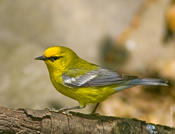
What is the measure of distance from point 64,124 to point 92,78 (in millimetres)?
808

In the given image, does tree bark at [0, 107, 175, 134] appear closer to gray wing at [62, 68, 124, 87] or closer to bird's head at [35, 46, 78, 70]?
gray wing at [62, 68, 124, 87]

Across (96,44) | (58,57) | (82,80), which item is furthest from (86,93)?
(96,44)

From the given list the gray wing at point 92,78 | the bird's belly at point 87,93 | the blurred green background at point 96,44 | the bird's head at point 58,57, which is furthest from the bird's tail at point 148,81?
the blurred green background at point 96,44

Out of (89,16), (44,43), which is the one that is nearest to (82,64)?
(44,43)

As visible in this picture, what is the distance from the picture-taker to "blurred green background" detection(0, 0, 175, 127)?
7410mm

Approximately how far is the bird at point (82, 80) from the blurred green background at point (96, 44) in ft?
7.18

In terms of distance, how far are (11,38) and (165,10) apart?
133 inches

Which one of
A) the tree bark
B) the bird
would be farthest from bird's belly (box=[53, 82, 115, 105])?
the tree bark

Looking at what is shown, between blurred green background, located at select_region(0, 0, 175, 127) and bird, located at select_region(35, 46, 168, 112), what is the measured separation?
7.18ft

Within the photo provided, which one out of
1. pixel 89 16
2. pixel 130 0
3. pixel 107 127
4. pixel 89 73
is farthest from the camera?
pixel 130 0

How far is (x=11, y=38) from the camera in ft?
26.1

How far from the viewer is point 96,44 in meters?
8.41

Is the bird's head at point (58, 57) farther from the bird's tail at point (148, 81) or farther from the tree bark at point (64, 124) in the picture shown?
the bird's tail at point (148, 81)

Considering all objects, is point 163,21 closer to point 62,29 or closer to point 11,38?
point 62,29
